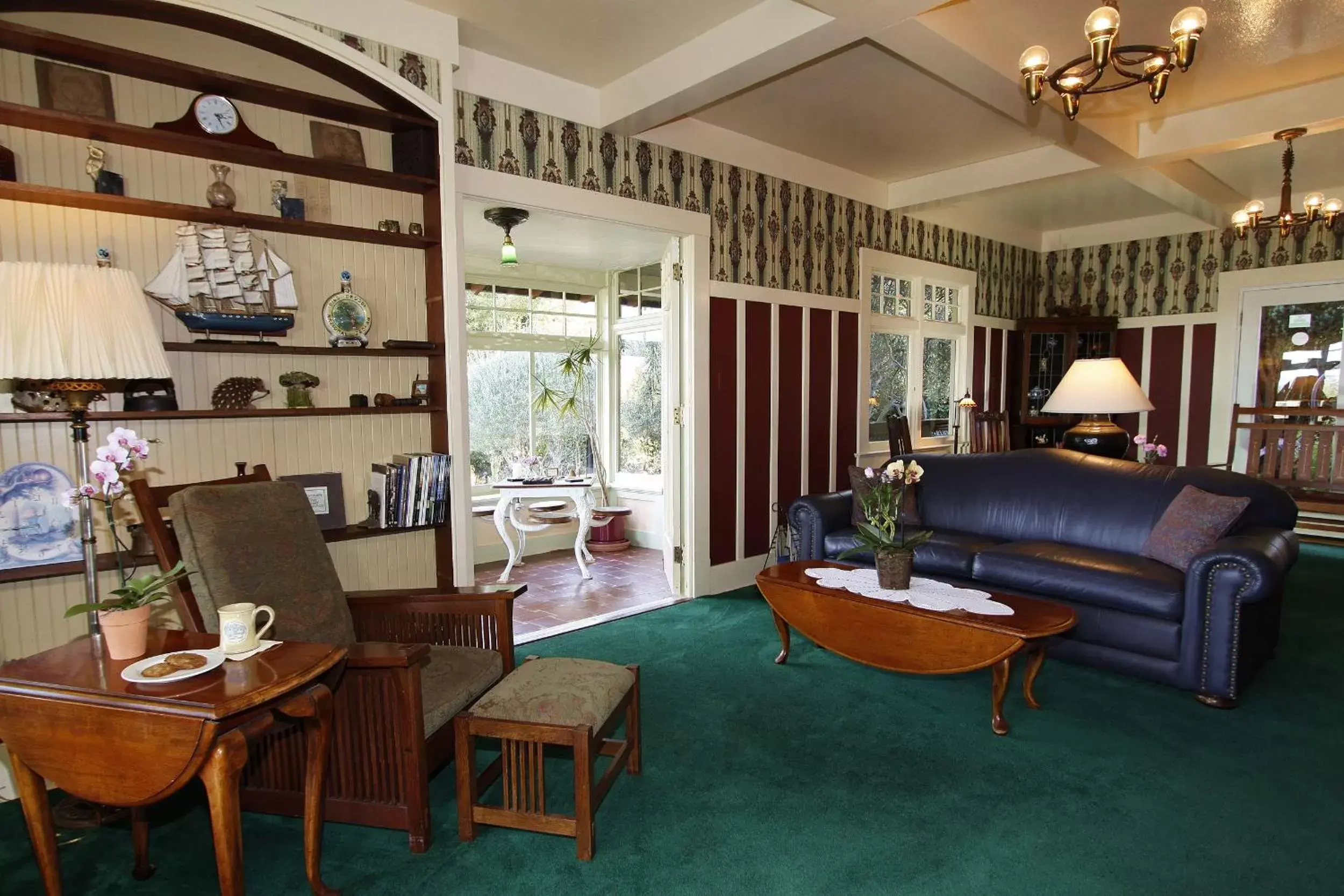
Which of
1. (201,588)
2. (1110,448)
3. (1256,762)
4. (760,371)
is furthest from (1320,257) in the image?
(201,588)

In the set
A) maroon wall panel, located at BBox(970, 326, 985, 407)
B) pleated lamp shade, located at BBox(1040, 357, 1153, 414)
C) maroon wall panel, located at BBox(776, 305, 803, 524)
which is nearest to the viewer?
pleated lamp shade, located at BBox(1040, 357, 1153, 414)

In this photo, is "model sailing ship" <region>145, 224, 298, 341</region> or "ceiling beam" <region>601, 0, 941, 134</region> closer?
"model sailing ship" <region>145, 224, 298, 341</region>

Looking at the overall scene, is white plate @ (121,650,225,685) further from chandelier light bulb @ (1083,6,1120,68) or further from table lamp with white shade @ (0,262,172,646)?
chandelier light bulb @ (1083,6,1120,68)

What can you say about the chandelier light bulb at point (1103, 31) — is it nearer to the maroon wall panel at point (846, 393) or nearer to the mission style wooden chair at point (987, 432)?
the maroon wall panel at point (846, 393)

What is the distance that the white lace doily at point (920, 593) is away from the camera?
8.91 ft

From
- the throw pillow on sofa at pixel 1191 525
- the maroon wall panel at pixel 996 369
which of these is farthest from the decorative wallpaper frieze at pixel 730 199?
the throw pillow on sofa at pixel 1191 525

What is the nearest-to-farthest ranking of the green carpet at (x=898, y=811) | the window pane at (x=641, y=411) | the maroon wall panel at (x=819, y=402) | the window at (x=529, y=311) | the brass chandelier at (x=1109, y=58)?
the green carpet at (x=898, y=811)
the brass chandelier at (x=1109, y=58)
the maroon wall panel at (x=819, y=402)
the window at (x=529, y=311)
the window pane at (x=641, y=411)

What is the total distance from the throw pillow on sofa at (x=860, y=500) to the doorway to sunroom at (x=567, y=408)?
3.94 feet

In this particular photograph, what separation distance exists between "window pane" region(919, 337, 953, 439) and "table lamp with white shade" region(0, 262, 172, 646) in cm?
559

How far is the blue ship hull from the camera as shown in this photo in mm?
2543

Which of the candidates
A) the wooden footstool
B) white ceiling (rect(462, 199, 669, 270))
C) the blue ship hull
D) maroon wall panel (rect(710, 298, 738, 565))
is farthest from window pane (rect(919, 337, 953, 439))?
the blue ship hull

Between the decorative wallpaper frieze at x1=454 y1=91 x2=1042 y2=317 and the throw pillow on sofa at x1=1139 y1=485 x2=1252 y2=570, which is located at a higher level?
the decorative wallpaper frieze at x1=454 y1=91 x2=1042 y2=317

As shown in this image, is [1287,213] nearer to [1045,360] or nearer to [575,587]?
[1045,360]

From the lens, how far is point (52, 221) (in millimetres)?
2350
